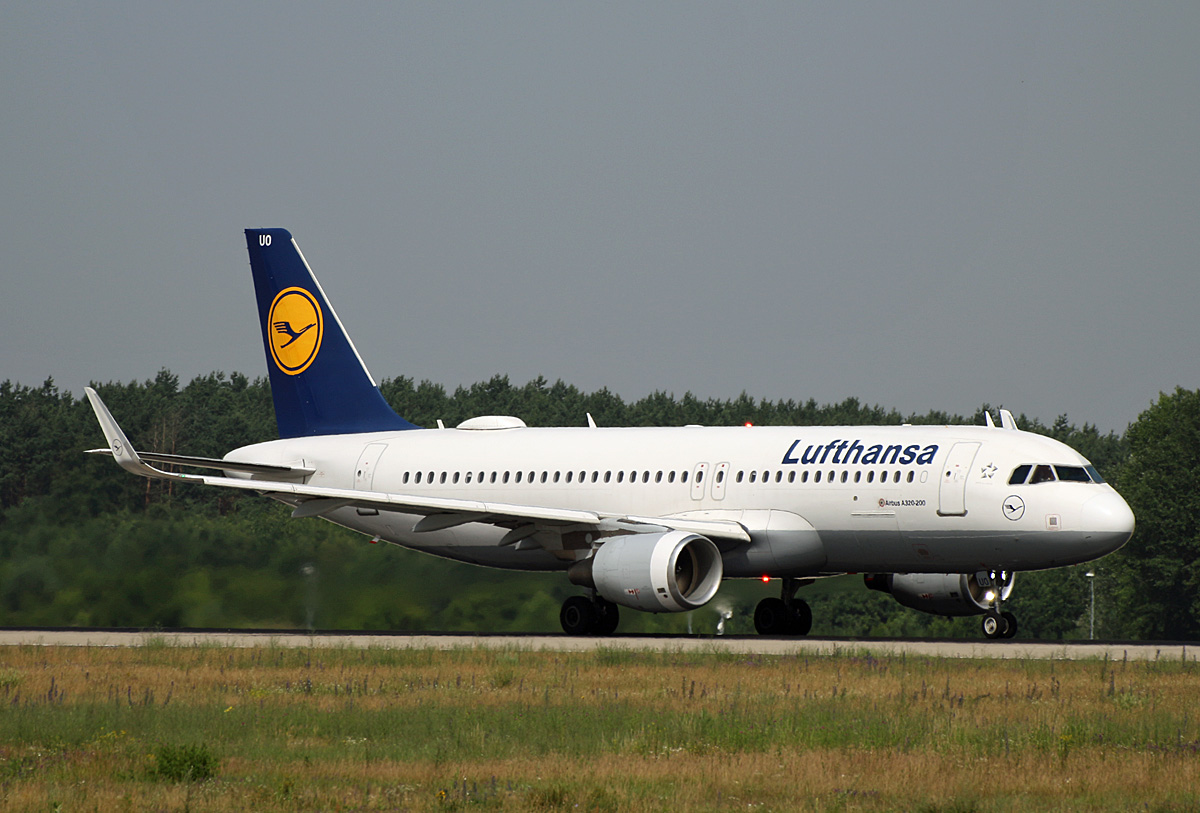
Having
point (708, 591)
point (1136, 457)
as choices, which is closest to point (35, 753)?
point (708, 591)

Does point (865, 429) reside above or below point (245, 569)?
above

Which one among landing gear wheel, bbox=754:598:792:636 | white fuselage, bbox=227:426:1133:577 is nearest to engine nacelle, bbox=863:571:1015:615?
landing gear wheel, bbox=754:598:792:636

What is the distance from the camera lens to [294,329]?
38.1m

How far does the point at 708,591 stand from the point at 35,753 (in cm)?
1561

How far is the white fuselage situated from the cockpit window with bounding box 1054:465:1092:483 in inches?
3.3

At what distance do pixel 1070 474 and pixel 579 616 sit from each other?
9.42 metres

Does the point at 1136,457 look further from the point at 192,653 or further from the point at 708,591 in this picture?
the point at 192,653

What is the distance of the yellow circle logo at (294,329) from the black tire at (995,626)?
16.9 metres

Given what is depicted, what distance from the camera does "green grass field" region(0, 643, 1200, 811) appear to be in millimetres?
11953

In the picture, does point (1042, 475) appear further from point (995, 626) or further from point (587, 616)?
point (587, 616)

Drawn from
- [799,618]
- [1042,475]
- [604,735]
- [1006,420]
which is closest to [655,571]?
[799,618]

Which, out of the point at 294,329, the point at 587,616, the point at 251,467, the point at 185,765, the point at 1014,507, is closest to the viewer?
the point at 185,765

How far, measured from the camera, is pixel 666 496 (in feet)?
101

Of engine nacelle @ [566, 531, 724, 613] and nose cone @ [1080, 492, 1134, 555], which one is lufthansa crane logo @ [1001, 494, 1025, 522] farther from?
engine nacelle @ [566, 531, 724, 613]
